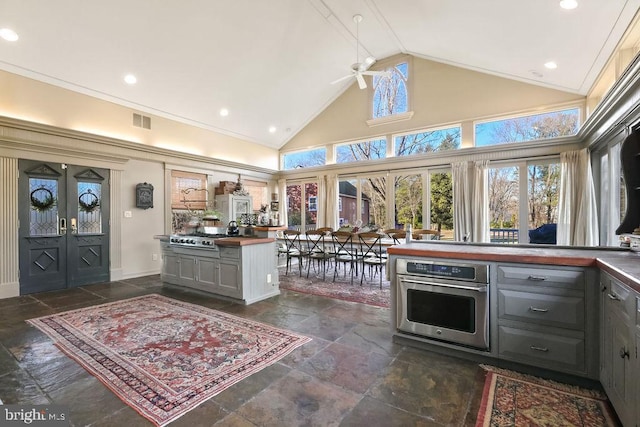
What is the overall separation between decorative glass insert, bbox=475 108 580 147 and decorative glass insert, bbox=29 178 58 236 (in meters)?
7.98

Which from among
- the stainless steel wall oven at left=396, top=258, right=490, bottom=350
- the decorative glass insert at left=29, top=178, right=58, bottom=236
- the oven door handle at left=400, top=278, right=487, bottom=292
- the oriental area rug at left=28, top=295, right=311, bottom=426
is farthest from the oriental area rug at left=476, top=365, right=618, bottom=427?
the decorative glass insert at left=29, top=178, right=58, bottom=236

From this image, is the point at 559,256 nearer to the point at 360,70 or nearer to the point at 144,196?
the point at 360,70

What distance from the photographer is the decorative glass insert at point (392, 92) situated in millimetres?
7148

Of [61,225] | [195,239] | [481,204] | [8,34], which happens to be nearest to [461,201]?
[481,204]

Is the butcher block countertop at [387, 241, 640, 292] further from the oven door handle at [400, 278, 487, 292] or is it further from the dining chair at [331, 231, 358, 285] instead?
the dining chair at [331, 231, 358, 285]

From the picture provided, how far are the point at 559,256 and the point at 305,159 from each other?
755 centimetres

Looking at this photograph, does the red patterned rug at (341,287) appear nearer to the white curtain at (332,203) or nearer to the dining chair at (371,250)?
the dining chair at (371,250)

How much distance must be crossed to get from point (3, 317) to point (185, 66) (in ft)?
15.2

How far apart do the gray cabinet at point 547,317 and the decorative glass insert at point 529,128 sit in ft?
15.3

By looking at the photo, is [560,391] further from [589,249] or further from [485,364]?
[589,249]

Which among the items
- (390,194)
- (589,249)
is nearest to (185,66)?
(390,194)

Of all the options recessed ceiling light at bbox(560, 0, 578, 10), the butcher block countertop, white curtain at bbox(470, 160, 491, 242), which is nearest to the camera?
the butcher block countertop

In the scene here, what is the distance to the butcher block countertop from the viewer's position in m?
1.67

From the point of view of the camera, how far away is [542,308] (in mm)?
2148
